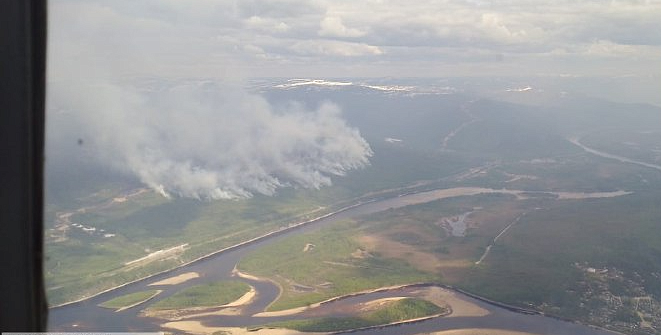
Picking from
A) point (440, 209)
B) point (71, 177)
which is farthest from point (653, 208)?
point (71, 177)

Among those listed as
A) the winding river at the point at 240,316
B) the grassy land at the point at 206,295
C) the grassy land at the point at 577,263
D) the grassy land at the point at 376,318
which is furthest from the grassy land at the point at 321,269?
the grassy land at the point at 577,263

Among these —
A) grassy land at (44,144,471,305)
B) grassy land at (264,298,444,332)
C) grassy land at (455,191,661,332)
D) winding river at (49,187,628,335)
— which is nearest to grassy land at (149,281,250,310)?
winding river at (49,187,628,335)

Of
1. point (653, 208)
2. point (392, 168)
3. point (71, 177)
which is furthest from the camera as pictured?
point (392, 168)

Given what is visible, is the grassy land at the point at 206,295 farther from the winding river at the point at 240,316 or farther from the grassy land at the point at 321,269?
the grassy land at the point at 321,269

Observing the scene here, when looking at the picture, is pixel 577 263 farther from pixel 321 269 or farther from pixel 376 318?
pixel 321 269

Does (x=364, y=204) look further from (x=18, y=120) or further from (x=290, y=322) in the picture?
(x=18, y=120)

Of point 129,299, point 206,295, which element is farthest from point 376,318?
point 129,299
